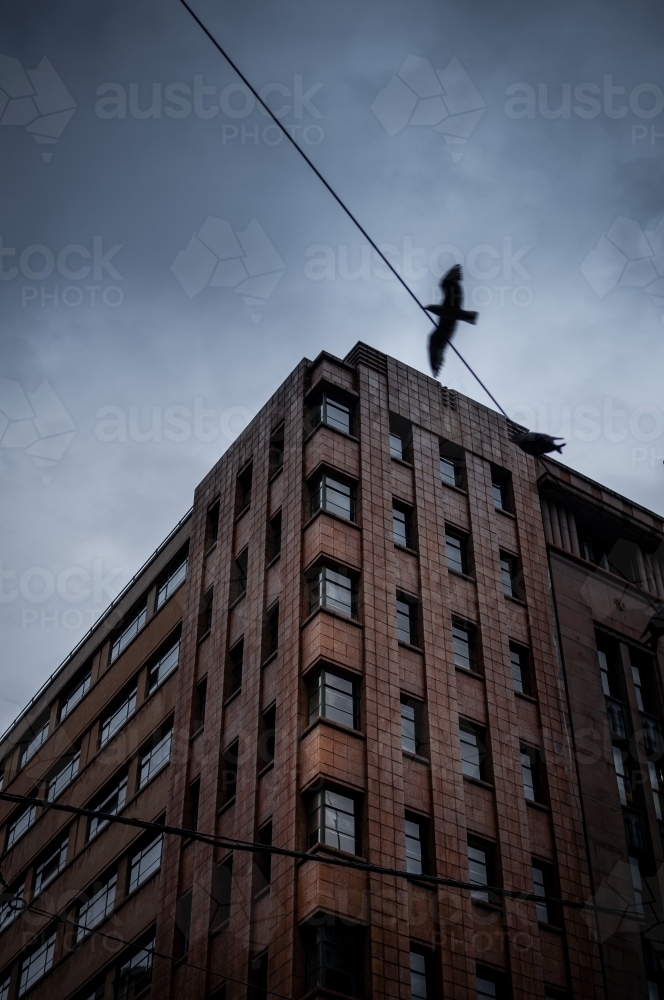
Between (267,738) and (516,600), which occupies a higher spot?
(516,600)

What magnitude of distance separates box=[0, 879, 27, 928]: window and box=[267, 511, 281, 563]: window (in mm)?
17668

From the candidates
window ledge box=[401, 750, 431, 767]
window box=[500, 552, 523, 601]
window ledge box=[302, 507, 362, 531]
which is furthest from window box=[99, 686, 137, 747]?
window ledge box=[401, 750, 431, 767]

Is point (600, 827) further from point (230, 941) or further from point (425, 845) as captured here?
point (230, 941)

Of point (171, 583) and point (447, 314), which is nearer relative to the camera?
point (447, 314)

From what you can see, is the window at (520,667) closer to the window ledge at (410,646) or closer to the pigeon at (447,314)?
the window ledge at (410,646)

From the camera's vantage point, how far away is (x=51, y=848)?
151 ft

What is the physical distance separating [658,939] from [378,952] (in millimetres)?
8940

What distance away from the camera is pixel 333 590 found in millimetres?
34531

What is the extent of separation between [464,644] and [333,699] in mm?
5758

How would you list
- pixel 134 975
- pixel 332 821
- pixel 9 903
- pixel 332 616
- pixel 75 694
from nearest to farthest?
pixel 332 821 → pixel 332 616 → pixel 134 975 → pixel 9 903 → pixel 75 694

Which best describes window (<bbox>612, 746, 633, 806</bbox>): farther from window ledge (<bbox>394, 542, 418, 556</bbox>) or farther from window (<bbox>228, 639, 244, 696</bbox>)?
window (<bbox>228, 639, 244, 696</bbox>)

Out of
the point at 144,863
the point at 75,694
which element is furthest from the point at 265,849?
the point at 75,694

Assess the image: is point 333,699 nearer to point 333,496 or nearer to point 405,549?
point 405,549

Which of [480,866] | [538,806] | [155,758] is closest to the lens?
[480,866]
